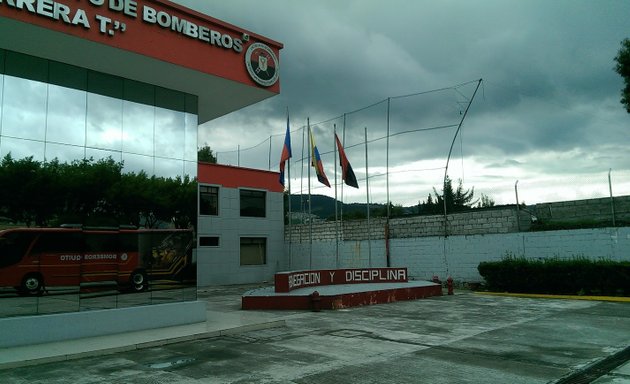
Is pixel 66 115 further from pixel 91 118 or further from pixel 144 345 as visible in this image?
pixel 144 345

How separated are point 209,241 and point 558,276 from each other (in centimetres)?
1752

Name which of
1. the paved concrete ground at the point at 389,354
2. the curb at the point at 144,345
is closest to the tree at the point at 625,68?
the paved concrete ground at the point at 389,354

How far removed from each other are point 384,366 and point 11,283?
728 cm

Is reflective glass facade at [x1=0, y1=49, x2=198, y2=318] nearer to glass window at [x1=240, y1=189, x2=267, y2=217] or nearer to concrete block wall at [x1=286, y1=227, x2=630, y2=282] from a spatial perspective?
concrete block wall at [x1=286, y1=227, x2=630, y2=282]

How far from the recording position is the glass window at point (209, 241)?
25875 mm

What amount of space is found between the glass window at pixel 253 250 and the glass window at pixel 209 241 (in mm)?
1966

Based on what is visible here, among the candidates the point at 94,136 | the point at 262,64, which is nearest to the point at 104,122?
the point at 94,136

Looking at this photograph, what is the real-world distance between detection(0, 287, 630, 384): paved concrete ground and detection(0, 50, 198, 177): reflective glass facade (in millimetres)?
4432

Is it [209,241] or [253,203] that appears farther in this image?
[253,203]

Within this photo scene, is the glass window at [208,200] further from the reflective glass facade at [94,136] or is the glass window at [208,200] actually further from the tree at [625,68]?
the tree at [625,68]

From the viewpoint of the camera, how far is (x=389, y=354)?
825 cm

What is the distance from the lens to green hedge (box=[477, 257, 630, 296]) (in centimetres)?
1642

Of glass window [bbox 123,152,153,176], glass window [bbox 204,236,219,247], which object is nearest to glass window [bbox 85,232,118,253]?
glass window [bbox 123,152,153,176]

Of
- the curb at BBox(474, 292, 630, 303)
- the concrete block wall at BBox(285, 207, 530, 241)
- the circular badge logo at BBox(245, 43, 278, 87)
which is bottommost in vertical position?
the curb at BBox(474, 292, 630, 303)
